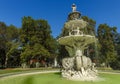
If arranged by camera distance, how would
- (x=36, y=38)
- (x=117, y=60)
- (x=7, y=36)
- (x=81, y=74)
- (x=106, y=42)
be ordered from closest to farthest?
(x=81, y=74)
(x=36, y=38)
(x=106, y=42)
(x=7, y=36)
(x=117, y=60)

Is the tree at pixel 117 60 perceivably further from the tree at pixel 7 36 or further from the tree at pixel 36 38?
the tree at pixel 7 36

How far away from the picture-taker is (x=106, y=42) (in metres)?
48.7

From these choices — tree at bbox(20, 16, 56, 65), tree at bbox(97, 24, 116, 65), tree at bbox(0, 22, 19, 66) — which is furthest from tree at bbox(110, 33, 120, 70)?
tree at bbox(0, 22, 19, 66)

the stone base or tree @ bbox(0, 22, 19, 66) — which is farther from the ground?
tree @ bbox(0, 22, 19, 66)

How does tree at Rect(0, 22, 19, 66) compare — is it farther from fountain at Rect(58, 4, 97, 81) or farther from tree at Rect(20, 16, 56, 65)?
fountain at Rect(58, 4, 97, 81)

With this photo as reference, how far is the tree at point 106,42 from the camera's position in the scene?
47.5 meters

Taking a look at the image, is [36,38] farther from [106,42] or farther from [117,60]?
[117,60]

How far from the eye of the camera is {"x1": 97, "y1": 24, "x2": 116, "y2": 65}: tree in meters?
47.5

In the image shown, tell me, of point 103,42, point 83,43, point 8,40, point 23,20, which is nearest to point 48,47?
point 23,20

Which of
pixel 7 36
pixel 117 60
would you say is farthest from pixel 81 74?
pixel 117 60

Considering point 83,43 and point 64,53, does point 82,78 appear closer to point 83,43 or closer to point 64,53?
point 83,43

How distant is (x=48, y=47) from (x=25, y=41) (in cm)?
722

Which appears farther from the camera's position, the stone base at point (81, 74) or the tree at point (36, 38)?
the tree at point (36, 38)

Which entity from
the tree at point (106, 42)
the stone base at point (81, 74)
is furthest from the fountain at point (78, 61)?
the tree at point (106, 42)
